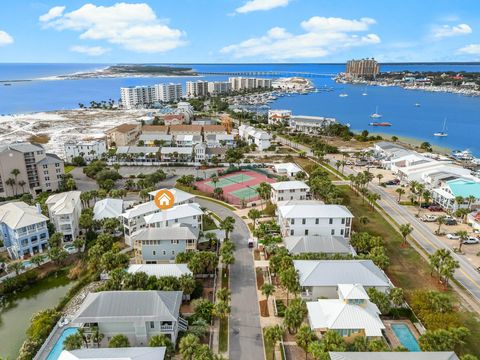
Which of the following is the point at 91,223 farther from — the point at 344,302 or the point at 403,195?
the point at 403,195

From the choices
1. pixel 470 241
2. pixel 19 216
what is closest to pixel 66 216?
pixel 19 216

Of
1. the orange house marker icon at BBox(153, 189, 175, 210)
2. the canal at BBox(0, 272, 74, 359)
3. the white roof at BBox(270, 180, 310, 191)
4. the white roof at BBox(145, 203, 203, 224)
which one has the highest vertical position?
the orange house marker icon at BBox(153, 189, 175, 210)

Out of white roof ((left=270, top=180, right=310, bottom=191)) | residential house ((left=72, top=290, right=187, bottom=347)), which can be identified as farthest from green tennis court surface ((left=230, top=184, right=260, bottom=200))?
residential house ((left=72, top=290, right=187, bottom=347))

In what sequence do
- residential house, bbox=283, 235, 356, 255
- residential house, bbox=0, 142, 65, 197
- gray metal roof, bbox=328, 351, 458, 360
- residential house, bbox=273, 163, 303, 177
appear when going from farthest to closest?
residential house, bbox=273, 163, 303, 177
residential house, bbox=0, 142, 65, 197
residential house, bbox=283, 235, 356, 255
gray metal roof, bbox=328, 351, 458, 360

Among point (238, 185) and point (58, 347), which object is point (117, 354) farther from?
point (238, 185)

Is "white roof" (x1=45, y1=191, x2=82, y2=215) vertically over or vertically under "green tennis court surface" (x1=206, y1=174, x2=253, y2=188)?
over

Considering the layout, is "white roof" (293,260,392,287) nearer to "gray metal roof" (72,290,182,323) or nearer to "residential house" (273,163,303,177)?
"gray metal roof" (72,290,182,323)

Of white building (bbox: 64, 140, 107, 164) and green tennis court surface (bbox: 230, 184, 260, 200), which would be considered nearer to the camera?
green tennis court surface (bbox: 230, 184, 260, 200)
